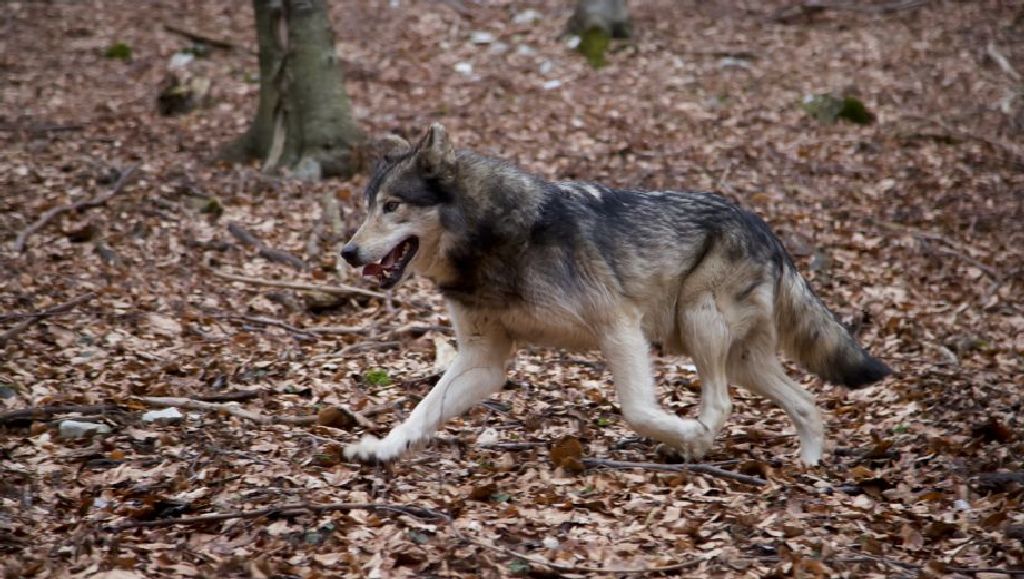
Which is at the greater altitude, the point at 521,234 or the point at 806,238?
the point at 521,234

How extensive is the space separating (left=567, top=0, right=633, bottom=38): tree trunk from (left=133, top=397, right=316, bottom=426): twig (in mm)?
12131

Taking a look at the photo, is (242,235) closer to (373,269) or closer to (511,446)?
(373,269)

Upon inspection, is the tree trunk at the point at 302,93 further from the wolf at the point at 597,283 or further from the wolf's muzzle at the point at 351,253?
the wolf's muzzle at the point at 351,253

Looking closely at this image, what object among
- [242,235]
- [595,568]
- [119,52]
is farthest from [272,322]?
[119,52]

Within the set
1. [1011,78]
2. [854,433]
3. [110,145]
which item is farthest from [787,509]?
[1011,78]

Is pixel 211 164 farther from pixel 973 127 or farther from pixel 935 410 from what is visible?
pixel 973 127

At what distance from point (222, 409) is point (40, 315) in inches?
90.7

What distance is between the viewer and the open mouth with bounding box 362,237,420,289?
6.07 meters

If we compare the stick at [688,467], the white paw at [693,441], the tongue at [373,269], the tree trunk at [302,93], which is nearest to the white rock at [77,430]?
the tongue at [373,269]

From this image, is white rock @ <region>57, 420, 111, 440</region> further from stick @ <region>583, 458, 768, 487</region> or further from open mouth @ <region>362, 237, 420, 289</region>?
stick @ <region>583, 458, 768, 487</region>

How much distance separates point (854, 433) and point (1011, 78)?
11016mm

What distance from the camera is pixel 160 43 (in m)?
17.7

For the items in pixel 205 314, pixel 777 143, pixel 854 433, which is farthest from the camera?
pixel 777 143

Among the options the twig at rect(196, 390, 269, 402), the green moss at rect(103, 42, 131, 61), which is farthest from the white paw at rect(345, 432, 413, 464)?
the green moss at rect(103, 42, 131, 61)
